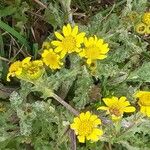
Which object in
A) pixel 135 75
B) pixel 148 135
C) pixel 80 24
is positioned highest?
pixel 80 24

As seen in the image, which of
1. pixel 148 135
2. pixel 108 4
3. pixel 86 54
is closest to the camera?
pixel 86 54

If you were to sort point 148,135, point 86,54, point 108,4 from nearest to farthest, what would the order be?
point 86,54 < point 148,135 < point 108,4

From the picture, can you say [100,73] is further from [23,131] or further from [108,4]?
[108,4]

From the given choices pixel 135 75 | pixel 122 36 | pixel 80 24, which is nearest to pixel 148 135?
pixel 135 75

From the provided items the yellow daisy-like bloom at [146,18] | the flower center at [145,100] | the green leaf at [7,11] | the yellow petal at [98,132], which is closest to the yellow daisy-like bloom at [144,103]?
the flower center at [145,100]

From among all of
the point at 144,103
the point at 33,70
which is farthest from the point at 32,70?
the point at 144,103

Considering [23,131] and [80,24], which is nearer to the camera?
[23,131]
